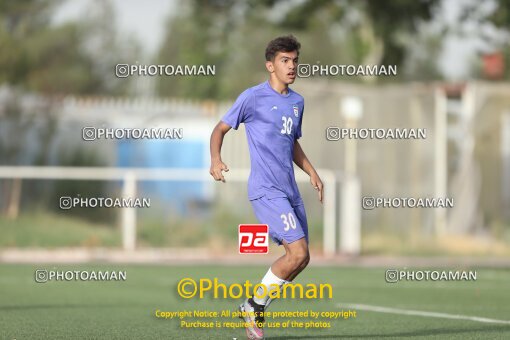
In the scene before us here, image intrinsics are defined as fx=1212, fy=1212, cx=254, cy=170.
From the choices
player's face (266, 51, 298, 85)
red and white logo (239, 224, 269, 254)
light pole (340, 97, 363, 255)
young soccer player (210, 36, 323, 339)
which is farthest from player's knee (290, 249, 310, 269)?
light pole (340, 97, 363, 255)

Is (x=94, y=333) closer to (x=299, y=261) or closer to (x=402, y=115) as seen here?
(x=299, y=261)

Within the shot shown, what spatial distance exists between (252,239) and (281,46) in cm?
151

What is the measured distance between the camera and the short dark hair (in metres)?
9.20

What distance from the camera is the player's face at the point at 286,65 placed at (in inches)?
362

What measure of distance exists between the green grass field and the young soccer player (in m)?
0.99

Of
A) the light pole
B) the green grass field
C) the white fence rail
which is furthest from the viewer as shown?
the light pole

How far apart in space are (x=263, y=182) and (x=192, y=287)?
807cm

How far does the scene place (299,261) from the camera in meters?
8.98

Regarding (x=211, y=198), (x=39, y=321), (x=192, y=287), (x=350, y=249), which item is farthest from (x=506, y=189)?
(x=39, y=321)

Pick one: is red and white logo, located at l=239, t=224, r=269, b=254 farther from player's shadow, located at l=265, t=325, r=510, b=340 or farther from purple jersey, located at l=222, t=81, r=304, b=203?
player's shadow, located at l=265, t=325, r=510, b=340

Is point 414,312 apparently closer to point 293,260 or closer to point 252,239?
point 252,239

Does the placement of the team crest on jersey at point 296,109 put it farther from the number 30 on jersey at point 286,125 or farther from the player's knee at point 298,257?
the player's knee at point 298,257

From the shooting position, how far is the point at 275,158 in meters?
9.16

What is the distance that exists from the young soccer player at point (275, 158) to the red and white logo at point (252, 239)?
19 cm
